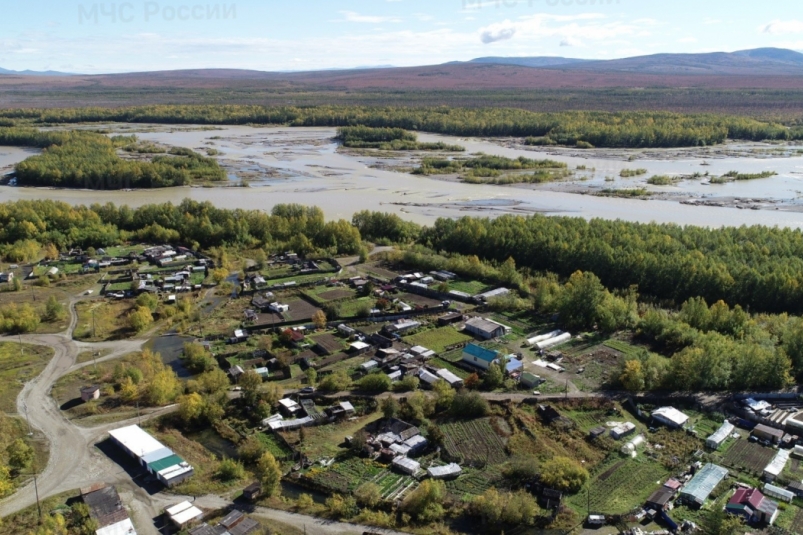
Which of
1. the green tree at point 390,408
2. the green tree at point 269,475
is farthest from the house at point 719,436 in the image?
the green tree at point 269,475

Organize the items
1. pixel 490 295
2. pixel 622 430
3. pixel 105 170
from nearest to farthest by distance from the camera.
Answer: pixel 622 430
pixel 490 295
pixel 105 170

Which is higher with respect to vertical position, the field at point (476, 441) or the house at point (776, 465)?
the house at point (776, 465)

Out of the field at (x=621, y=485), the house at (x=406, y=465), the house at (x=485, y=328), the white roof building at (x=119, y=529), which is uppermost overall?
the house at (x=485, y=328)

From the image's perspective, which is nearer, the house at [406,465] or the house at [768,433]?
the house at [406,465]

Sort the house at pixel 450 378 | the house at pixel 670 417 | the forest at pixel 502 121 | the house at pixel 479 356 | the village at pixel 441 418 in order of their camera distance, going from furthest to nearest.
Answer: the forest at pixel 502 121 → the house at pixel 479 356 → the house at pixel 450 378 → the house at pixel 670 417 → the village at pixel 441 418

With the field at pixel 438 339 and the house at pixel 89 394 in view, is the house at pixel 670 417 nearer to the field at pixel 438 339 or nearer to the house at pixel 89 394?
the field at pixel 438 339

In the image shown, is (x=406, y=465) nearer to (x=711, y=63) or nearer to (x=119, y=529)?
Result: (x=119, y=529)

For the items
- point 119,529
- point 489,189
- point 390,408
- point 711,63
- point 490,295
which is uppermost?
point 711,63

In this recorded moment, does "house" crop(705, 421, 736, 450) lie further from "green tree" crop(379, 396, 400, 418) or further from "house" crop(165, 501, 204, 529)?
"house" crop(165, 501, 204, 529)

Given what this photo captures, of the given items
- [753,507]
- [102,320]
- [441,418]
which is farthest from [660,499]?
[102,320]
